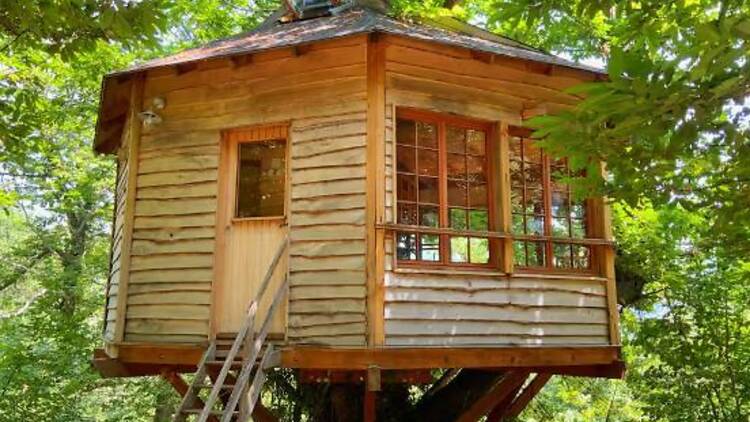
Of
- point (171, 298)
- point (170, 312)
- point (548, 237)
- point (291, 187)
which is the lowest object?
point (170, 312)

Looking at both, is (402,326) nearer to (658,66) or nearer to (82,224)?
(658,66)

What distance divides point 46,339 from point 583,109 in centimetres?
1283

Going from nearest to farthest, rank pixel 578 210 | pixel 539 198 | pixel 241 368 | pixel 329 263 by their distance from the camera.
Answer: pixel 241 368
pixel 329 263
pixel 539 198
pixel 578 210

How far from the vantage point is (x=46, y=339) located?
1288cm

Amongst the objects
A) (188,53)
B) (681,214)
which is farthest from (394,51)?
(681,214)

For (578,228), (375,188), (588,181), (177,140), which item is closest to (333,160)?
(375,188)

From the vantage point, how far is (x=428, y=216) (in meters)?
6.92

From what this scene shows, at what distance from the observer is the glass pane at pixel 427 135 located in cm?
667

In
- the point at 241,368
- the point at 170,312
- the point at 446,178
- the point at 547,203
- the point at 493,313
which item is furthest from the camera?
the point at 547,203

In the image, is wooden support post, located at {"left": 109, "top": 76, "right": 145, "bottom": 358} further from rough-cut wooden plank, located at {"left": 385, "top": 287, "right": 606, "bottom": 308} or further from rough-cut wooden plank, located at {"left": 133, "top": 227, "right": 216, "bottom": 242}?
rough-cut wooden plank, located at {"left": 385, "top": 287, "right": 606, "bottom": 308}

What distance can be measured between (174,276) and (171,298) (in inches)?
9.1

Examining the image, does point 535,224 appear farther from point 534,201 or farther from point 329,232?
point 329,232

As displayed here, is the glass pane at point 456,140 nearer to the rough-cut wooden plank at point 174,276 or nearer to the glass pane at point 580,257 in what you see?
the glass pane at point 580,257

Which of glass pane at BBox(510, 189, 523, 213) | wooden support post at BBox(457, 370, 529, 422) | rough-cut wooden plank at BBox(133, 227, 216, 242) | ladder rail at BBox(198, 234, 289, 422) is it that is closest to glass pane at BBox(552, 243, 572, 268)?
glass pane at BBox(510, 189, 523, 213)
